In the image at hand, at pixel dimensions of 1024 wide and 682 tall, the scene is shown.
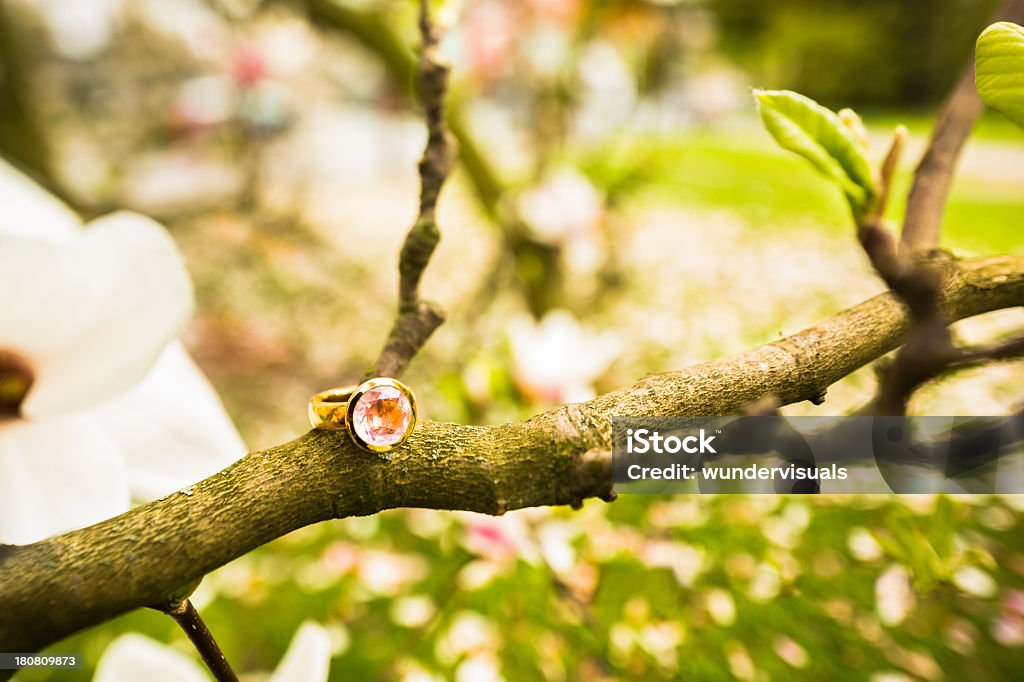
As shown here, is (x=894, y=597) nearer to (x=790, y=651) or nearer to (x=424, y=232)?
(x=790, y=651)

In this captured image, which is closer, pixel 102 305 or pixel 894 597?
pixel 102 305

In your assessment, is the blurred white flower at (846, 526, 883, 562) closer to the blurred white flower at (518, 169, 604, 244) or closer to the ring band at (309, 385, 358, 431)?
the ring band at (309, 385, 358, 431)

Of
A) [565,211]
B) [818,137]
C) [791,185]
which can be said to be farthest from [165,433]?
[791,185]

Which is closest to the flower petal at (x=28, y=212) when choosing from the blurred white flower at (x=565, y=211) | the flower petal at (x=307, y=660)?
the flower petal at (x=307, y=660)

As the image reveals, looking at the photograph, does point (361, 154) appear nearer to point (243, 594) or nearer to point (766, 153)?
point (766, 153)

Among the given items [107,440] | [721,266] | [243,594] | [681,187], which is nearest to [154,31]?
[681,187]

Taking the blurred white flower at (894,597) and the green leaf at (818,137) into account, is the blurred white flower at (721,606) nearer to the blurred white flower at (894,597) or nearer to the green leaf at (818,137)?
the blurred white flower at (894,597)

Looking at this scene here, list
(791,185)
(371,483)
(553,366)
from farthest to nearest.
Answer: (791,185), (553,366), (371,483)

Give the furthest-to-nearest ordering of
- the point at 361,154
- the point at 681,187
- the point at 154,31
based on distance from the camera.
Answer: the point at 361,154, the point at 154,31, the point at 681,187
